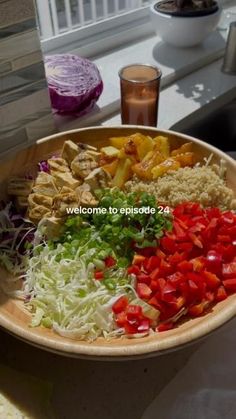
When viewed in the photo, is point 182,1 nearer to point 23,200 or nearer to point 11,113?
point 11,113

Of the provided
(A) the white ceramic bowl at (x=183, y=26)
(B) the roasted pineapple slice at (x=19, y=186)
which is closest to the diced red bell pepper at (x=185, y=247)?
(B) the roasted pineapple slice at (x=19, y=186)

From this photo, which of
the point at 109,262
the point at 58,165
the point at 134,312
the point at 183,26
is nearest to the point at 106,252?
the point at 109,262

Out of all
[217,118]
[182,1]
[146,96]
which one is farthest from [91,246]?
[182,1]

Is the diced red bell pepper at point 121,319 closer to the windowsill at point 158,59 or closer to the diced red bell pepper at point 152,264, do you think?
the diced red bell pepper at point 152,264

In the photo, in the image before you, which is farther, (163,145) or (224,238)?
(163,145)

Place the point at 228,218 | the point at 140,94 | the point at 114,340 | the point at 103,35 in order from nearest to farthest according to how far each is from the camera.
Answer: the point at 114,340
the point at 228,218
the point at 140,94
the point at 103,35

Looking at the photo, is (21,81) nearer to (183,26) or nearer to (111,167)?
(111,167)

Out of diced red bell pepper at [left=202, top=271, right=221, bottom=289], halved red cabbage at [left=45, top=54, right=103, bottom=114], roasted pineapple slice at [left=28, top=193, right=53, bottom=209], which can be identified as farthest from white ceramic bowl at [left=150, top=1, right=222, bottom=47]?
diced red bell pepper at [left=202, top=271, right=221, bottom=289]
